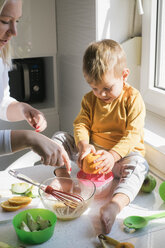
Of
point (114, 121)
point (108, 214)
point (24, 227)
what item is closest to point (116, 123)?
point (114, 121)

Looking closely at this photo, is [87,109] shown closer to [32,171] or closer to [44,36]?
[32,171]

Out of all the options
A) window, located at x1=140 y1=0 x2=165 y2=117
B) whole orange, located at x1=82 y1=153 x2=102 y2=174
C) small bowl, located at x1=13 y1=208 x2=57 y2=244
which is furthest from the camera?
window, located at x1=140 y1=0 x2=165 y2=117

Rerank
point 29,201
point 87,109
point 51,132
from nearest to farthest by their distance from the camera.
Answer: point 29,201
point 87,109
point 51,132

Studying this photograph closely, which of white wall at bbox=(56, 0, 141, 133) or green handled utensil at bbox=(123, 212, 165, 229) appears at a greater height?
white wall at bbox=(56, 0, 141, 133)

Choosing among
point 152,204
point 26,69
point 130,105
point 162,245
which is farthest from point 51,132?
point 162,245

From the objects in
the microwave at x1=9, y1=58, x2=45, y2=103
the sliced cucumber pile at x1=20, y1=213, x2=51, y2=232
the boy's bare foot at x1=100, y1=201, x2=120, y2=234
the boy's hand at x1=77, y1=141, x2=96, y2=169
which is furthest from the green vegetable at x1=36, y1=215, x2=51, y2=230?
the microwave at x1=9, y1=58, x2=45, y2=103

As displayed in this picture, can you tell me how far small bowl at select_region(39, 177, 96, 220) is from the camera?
869 mm

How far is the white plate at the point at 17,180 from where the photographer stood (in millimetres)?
892

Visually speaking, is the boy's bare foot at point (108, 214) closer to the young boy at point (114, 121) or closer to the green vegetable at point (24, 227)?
the young boy at point (114, 121)

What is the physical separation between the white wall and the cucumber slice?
605 mm

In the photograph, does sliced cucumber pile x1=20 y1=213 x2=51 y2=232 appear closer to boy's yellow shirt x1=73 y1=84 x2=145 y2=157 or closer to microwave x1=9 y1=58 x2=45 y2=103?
boy's yellow shirt x1=73 y1=84 x2=145 y2=157

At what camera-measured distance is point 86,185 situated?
97 centimetres

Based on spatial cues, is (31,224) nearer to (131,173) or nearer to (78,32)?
(131,173)

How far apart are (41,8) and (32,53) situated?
0.21 m
